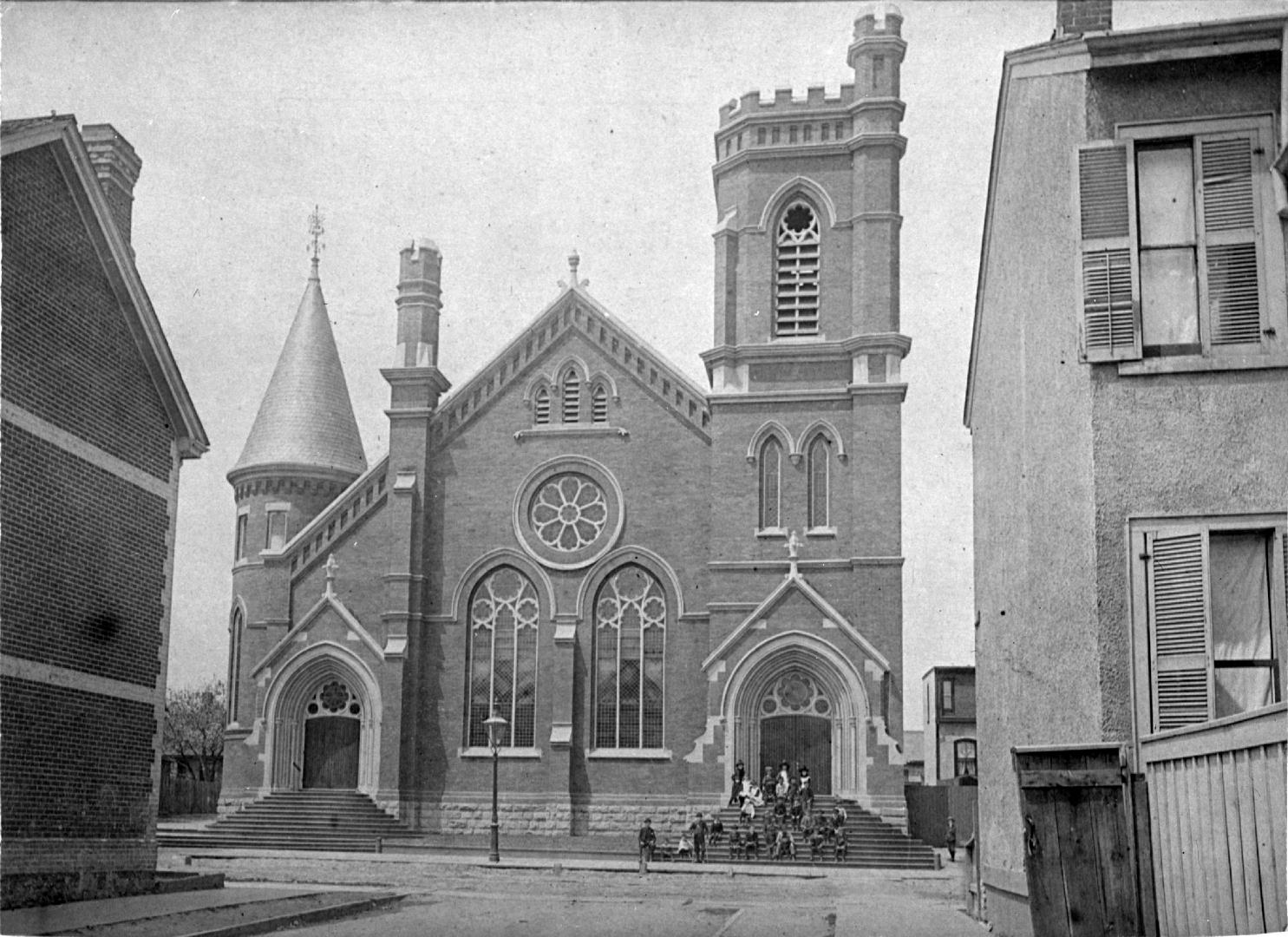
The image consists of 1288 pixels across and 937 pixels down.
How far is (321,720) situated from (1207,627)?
3079cm

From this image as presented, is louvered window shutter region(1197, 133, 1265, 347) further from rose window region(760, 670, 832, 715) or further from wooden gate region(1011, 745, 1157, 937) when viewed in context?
rose window region(760, 670, 832, 715)

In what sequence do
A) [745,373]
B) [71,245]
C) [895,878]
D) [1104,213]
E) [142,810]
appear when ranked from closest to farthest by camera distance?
[1104,213] → [71,245] → [142,810] → [895,878] → [745,373]

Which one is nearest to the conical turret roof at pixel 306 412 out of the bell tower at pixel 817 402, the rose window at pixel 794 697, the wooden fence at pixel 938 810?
the bell tower at pixel 817 402

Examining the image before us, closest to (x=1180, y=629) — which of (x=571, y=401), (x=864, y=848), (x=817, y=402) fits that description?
(x=864, y=848)

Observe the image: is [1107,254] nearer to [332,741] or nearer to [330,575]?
[330,575]

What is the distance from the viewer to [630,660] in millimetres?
38125

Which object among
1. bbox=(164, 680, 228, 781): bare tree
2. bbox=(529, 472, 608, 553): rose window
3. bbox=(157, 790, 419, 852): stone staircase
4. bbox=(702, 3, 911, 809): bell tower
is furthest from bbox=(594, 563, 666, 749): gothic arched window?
bbox=(164, 680, 228, 781): bare tree

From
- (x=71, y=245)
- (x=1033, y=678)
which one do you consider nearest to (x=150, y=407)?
(x=71, y=245)

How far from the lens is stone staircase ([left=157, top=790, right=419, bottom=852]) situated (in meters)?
36.5

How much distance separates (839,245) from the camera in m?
38.5

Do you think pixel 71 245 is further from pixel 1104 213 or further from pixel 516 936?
pixel 1104 213

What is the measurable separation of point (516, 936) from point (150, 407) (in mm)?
8340

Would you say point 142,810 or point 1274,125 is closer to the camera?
point 1274,125

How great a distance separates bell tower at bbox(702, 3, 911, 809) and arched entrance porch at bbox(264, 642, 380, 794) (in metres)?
9.03
